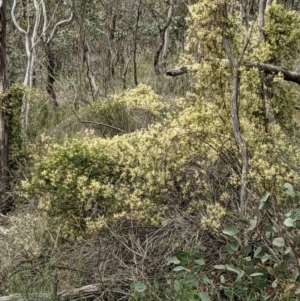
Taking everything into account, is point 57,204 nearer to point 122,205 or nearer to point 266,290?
point 122,205

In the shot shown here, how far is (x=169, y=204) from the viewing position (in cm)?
473

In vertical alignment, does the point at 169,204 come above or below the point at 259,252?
below

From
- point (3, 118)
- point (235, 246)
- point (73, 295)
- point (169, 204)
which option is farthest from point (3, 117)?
point (235, 246)

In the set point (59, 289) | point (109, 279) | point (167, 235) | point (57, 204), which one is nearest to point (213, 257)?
point (167, 235)

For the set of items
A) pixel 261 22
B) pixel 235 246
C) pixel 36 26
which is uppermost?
pixel 261 22

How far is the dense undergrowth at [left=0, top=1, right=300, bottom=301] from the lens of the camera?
3936mm

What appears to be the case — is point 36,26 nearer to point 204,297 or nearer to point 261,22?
point 261,22

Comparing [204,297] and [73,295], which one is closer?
[204,297]

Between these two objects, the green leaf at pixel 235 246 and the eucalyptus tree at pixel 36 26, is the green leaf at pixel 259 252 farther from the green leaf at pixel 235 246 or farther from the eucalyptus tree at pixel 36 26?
the eucalyptus tree at pixel 36 26

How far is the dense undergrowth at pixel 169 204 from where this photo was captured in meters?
3.94

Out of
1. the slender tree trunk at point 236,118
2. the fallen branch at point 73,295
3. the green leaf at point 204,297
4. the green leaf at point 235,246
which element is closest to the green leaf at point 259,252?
the green leaf at point 235,246

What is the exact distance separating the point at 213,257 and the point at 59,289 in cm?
113

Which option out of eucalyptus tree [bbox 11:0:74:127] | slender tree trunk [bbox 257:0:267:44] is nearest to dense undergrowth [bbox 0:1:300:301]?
slender tree trunk [bbox 257:0:267:44]

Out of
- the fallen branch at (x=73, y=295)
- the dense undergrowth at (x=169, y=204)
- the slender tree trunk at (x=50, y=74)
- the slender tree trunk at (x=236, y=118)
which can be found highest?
the slender tree trunk at (x=236, y=118)
